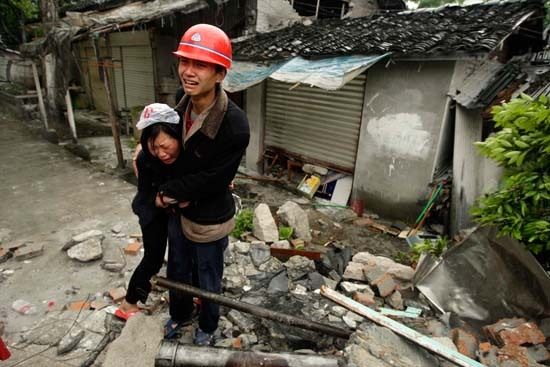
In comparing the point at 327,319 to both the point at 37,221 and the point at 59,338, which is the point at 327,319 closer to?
the point at 59,338

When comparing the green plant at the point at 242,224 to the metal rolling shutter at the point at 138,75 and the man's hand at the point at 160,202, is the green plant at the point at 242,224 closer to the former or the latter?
the man's hand at the point at 160,202

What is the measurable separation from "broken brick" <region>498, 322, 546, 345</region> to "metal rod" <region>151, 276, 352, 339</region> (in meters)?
1.27

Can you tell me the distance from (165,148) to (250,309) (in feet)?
4.65

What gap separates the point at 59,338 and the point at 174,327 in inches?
38.2

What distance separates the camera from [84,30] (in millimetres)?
5965

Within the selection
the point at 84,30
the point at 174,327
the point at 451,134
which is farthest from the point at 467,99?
the point at 84,30

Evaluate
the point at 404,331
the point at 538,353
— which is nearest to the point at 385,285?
the point at 404,331

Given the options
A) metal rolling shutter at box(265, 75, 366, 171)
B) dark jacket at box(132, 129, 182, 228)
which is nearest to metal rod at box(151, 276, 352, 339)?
dark jacket at box(132, 129, 182, 228)

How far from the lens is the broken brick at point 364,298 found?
123 inches

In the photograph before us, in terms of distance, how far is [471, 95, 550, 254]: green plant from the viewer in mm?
2429

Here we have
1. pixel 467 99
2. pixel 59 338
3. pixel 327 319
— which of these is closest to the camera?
pixel 59 338

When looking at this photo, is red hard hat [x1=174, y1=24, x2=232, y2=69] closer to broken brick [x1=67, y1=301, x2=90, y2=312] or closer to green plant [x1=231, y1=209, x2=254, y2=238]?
broken brick [x1=67, y1=301, x2=90, y2=312]

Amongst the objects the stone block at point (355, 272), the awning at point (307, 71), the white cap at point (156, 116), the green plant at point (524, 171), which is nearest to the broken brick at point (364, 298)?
the stone block at point (355, 272)

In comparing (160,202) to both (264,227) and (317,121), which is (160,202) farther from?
(317,121)
